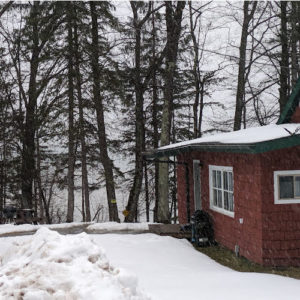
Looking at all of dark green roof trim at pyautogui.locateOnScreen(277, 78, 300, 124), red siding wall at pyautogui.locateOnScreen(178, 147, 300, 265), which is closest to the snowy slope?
red siding wall at pyautogui.locateOnScreen(178, 147, 300, 265)

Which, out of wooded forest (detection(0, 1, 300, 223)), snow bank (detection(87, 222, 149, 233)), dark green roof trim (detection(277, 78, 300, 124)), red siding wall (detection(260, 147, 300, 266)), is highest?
wooded forest (detection(0, 1, 300, 223))

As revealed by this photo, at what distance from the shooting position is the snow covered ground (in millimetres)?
4020

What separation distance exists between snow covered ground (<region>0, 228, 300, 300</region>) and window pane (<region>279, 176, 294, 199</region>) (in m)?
2.13

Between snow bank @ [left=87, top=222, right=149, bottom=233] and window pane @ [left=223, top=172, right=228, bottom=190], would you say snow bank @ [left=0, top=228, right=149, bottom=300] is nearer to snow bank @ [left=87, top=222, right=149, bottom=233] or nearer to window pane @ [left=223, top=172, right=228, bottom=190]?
window pane @ [left=223, top=172, right=228, bottom=190]

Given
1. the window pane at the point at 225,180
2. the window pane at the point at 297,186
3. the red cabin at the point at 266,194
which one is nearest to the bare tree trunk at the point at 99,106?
the window pane at the point at 225,180

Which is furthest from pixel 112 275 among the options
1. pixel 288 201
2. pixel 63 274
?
pixel 288 201

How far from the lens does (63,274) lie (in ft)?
13.7

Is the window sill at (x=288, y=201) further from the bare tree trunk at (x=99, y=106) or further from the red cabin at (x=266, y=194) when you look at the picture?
the bare tree trunk at (x=99, y=106)

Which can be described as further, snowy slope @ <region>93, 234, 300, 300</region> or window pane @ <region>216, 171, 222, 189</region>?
window pane @ <region>216, 171, 222, 189</region>

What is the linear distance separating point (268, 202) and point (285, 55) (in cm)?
1418

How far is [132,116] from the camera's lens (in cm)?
2347

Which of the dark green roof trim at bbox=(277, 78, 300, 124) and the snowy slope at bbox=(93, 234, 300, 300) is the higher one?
the dark green roof trim at bbox=(277, 78, 300, 124)

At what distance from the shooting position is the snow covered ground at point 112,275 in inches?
158

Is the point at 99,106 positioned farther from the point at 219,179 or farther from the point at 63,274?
the point at 63,274
